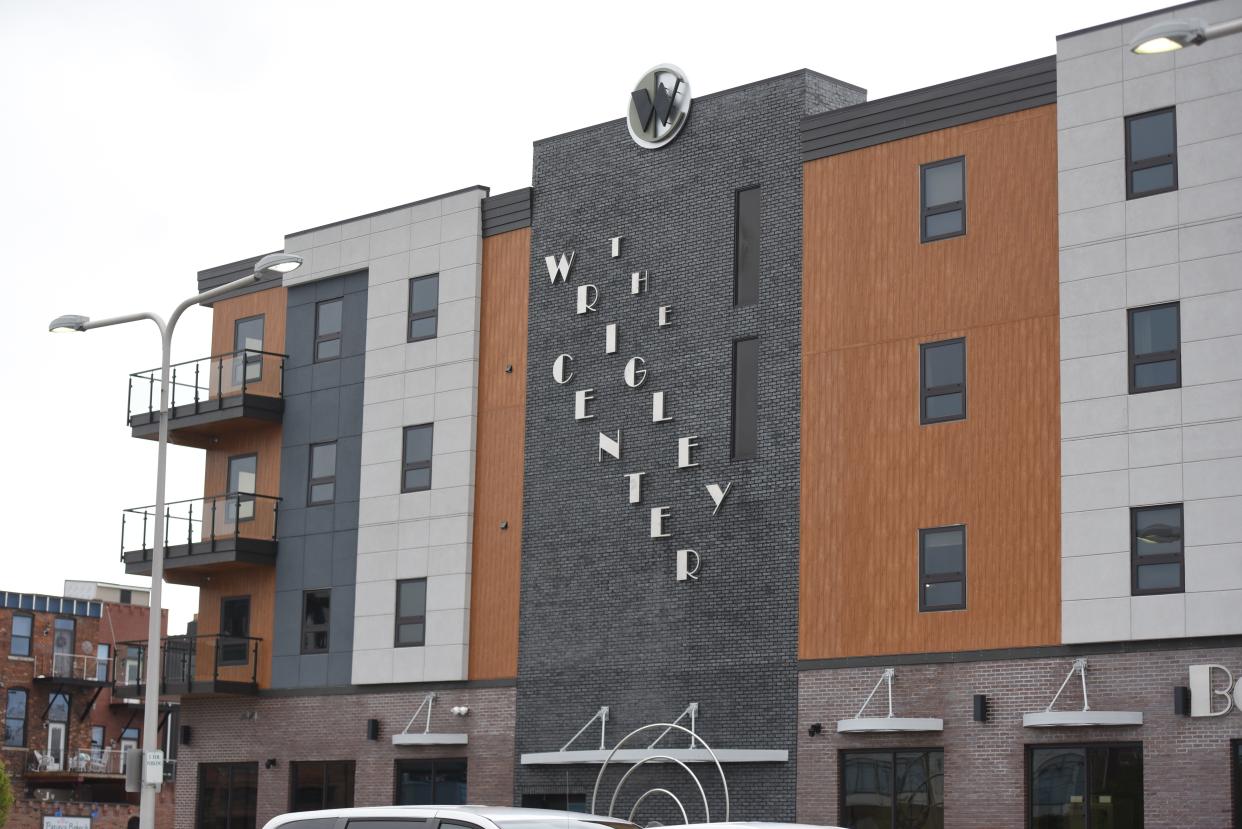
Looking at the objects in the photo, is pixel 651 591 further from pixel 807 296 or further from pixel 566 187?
pixel 566 187

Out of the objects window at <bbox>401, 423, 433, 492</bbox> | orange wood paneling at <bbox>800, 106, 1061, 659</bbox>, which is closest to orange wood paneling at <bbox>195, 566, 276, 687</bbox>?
window at <bbox>401, 423, 433, 492</bbox>

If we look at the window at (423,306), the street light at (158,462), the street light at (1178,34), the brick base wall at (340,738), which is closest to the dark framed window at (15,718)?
the brick base wall at (340,738)

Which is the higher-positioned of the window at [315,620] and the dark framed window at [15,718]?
the window at [315,620]

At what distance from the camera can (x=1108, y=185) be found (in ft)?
90.7

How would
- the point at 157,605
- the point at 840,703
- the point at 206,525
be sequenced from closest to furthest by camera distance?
the point at 157,605 → the point at 840,703 → the point at 206,525

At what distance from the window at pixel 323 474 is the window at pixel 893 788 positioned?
48.4ft

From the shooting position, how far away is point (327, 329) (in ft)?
132

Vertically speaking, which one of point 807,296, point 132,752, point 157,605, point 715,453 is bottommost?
point 132,752

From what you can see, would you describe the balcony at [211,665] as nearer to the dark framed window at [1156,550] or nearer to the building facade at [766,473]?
the building facade at [766,473]

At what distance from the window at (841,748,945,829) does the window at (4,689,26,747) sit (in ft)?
160

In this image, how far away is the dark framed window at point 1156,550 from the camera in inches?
1025

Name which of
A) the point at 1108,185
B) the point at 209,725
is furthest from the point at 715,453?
the point at 209,725

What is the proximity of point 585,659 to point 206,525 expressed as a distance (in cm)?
1107

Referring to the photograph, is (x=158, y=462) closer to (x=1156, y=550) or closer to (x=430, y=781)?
(x=430, y=781)
